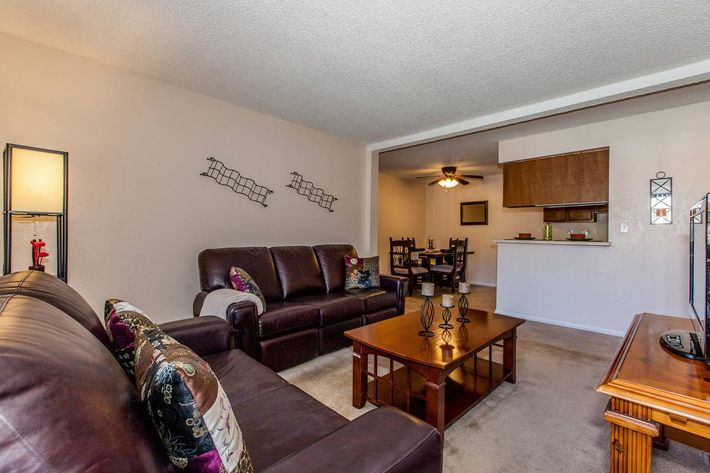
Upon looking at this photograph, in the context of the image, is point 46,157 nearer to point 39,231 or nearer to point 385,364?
point 39,231

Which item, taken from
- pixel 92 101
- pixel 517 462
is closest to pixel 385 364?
pixel 517 462

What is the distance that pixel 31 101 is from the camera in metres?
2.35

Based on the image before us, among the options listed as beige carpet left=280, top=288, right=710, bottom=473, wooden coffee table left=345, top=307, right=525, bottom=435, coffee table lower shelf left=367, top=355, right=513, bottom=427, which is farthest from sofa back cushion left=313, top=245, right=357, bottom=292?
coffee table lower shelf left=367, top=355, right=513, bottom=427

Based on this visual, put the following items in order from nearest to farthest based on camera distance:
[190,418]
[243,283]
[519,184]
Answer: [190,418]
[243,283]
[519,184]

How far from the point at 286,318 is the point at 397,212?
515cm

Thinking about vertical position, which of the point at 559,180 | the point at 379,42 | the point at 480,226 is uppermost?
the point at 379,42

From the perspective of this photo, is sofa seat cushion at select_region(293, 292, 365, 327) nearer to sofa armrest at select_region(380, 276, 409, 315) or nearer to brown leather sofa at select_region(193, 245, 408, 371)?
brown leather sofa at select_region(193, 245, 408, 371)

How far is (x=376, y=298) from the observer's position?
336 centimetres

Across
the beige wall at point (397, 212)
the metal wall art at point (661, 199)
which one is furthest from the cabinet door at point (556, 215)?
the beige wall at point (397, 212)

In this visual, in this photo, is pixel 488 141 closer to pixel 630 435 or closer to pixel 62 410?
pixel 630 435

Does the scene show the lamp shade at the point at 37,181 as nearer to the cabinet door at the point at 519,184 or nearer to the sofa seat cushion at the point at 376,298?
the sofa seat cushion at the point at 376,298

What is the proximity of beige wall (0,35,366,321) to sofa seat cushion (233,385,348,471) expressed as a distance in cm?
210

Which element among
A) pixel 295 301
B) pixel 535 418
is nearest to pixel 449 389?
pixel 535 418

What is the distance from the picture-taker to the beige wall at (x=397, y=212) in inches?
278
